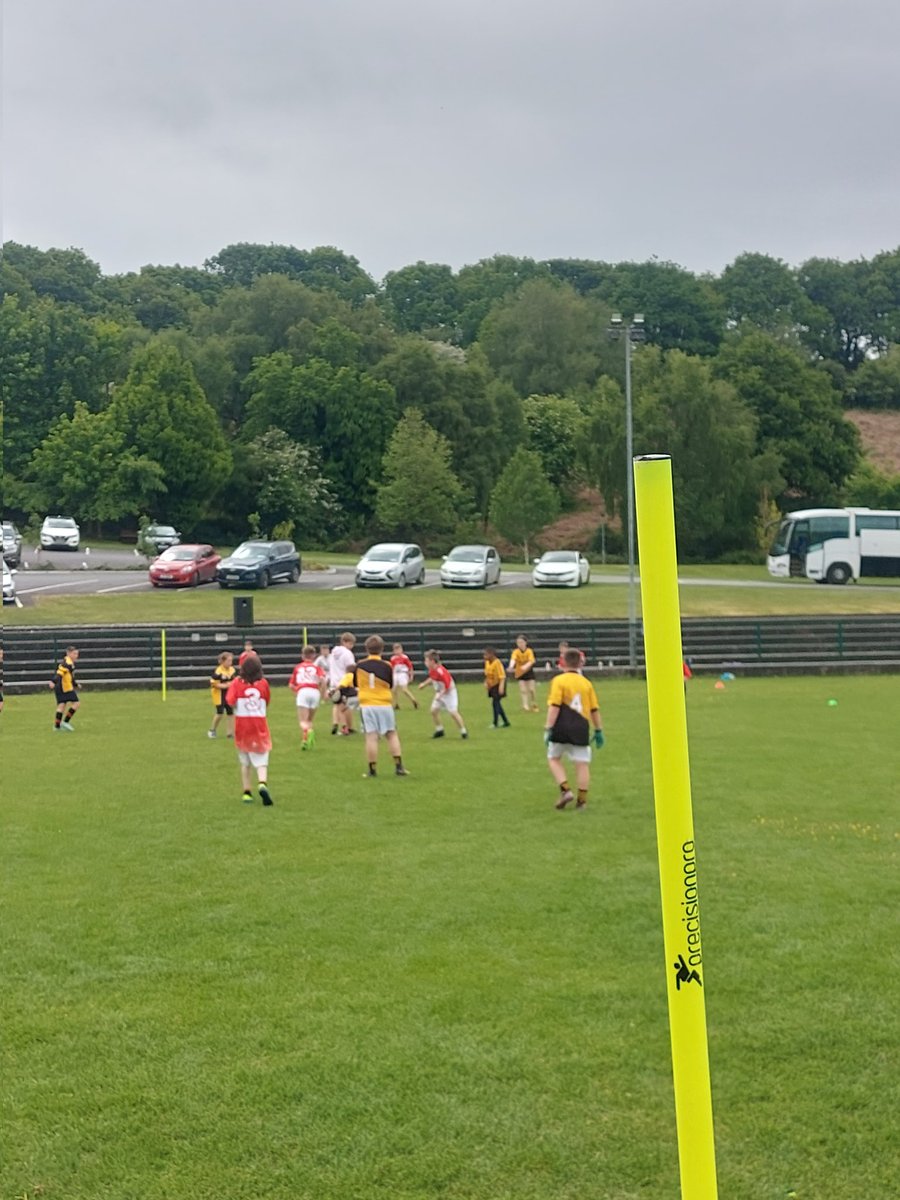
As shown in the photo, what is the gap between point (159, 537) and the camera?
185 ft

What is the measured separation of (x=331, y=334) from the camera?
75.7 m

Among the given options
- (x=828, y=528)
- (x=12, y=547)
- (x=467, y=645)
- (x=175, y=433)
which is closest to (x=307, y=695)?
(x=467, y=645)

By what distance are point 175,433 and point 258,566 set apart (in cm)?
2440

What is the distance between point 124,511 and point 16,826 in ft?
173

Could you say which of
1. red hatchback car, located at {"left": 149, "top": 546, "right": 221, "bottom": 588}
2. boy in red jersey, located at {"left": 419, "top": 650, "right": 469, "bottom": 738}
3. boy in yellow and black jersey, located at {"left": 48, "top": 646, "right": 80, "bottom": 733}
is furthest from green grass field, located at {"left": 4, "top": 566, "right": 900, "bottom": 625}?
boy in red jersey, located at {"left": 419, "top": 650, "right": 469, "bottom": 738}

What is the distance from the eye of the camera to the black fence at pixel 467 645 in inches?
1202

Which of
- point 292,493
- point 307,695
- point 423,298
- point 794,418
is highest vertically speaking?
point 423,298

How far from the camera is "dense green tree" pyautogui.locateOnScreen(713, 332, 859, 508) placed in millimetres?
71500

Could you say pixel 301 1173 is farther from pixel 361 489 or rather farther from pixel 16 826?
pixel 361 489

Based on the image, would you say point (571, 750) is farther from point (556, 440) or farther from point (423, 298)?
point (423, 298)

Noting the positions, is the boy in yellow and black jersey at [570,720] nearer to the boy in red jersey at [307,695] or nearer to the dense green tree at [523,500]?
the boy in red jersey at [307,695]

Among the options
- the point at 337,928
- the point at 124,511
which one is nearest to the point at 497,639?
the point at 337,928

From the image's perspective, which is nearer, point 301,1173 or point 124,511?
point 301,1173

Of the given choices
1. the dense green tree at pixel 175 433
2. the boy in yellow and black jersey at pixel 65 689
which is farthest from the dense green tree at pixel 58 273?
the boy in yellow and black jersey at pixel 65 689
